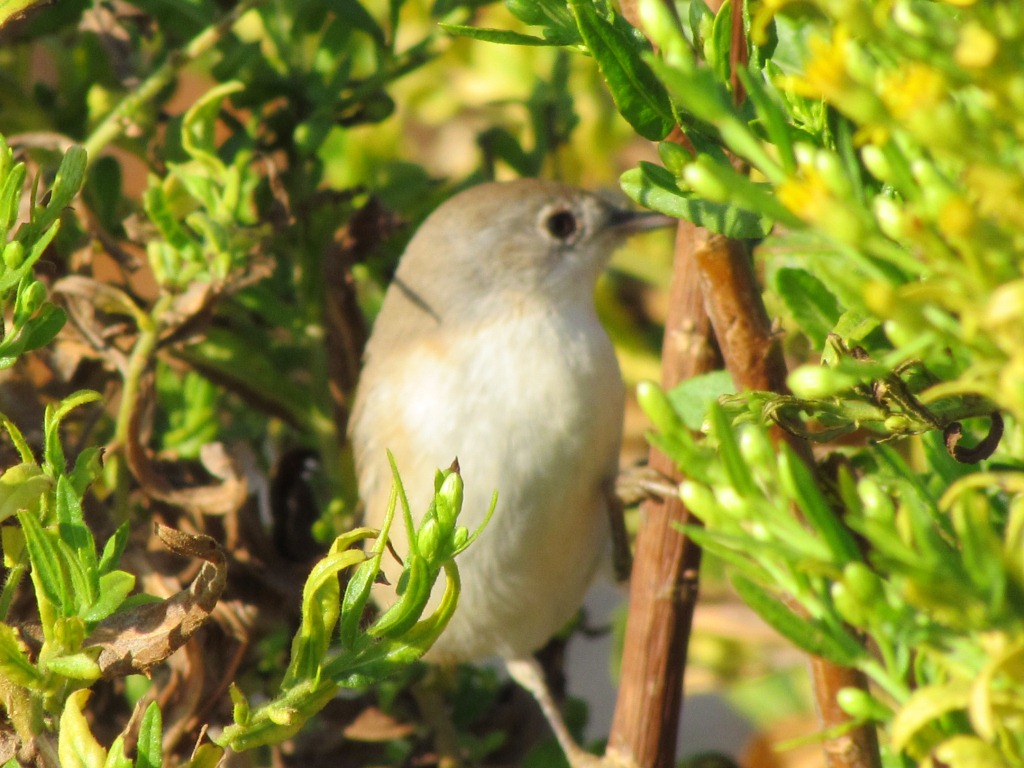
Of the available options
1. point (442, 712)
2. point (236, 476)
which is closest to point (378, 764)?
point (442, 712)

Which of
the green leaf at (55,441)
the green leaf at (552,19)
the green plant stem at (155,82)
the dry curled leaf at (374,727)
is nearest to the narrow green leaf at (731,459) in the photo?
the green leaf at (552,19)

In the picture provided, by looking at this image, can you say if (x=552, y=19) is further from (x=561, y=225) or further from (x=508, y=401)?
(x=561, y=225)

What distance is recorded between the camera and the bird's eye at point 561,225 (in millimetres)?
2303

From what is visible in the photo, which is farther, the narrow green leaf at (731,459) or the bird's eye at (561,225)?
the bird's eye at (561,225)

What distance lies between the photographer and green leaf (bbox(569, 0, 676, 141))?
2.88 feet

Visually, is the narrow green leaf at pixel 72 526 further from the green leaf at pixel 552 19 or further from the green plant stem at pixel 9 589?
the green leaf at pixel 552 19

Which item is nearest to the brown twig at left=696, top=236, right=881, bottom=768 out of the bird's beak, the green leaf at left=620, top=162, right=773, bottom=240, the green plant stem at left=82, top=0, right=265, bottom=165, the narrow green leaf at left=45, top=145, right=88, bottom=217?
the green leaf at left=620, top=162, right=773, bottom=240

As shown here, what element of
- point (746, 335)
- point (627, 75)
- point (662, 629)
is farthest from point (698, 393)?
point (627, 75)

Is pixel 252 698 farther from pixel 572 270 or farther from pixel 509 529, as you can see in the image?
pixel 572 270

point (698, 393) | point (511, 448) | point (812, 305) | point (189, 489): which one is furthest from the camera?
point (511, 448)

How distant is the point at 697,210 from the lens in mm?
938

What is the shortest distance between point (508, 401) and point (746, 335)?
0.88m

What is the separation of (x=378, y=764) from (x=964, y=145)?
4.98 feet

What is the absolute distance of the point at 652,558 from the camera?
1.41m
